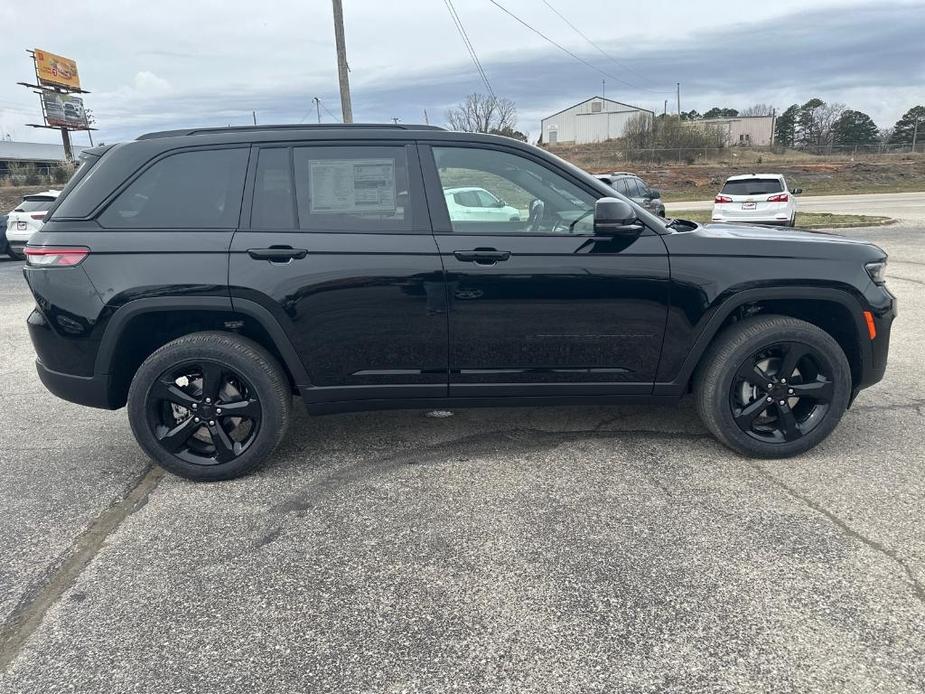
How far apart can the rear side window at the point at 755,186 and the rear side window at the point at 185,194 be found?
47.3 ft

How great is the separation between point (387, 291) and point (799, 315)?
241 centimetres

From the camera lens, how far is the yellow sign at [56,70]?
50500 mm

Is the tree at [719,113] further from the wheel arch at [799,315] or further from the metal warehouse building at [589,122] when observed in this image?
the wheel arch at [799,315]

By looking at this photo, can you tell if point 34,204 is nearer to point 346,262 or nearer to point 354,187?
point 354,187

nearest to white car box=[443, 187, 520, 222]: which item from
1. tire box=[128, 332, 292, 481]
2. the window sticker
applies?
the window sticker

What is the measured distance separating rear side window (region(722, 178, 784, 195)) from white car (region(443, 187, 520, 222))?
1364 centimetres

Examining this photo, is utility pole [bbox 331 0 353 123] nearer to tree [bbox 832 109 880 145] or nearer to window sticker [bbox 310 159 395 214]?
window sticker [bbox 310 159 395 214]

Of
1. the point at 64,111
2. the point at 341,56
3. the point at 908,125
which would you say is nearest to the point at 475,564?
the point at 341,56

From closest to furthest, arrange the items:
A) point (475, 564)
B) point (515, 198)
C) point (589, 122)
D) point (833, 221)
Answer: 1. point (475, 564)
2. point (515, 198)
3. point (833, 221)
4. point (589, 122)

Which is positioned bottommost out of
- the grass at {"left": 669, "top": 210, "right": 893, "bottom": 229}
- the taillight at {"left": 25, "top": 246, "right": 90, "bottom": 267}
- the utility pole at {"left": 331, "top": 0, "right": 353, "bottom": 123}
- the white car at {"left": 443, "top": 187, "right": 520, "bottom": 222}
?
the grass at {"left": 669, "top": 210, "right": 893, "bottom": 229}

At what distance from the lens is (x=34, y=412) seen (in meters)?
4.81

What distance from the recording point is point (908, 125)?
6500 centimetres

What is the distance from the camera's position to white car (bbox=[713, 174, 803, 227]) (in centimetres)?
1501

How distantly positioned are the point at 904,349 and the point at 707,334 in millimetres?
3607
